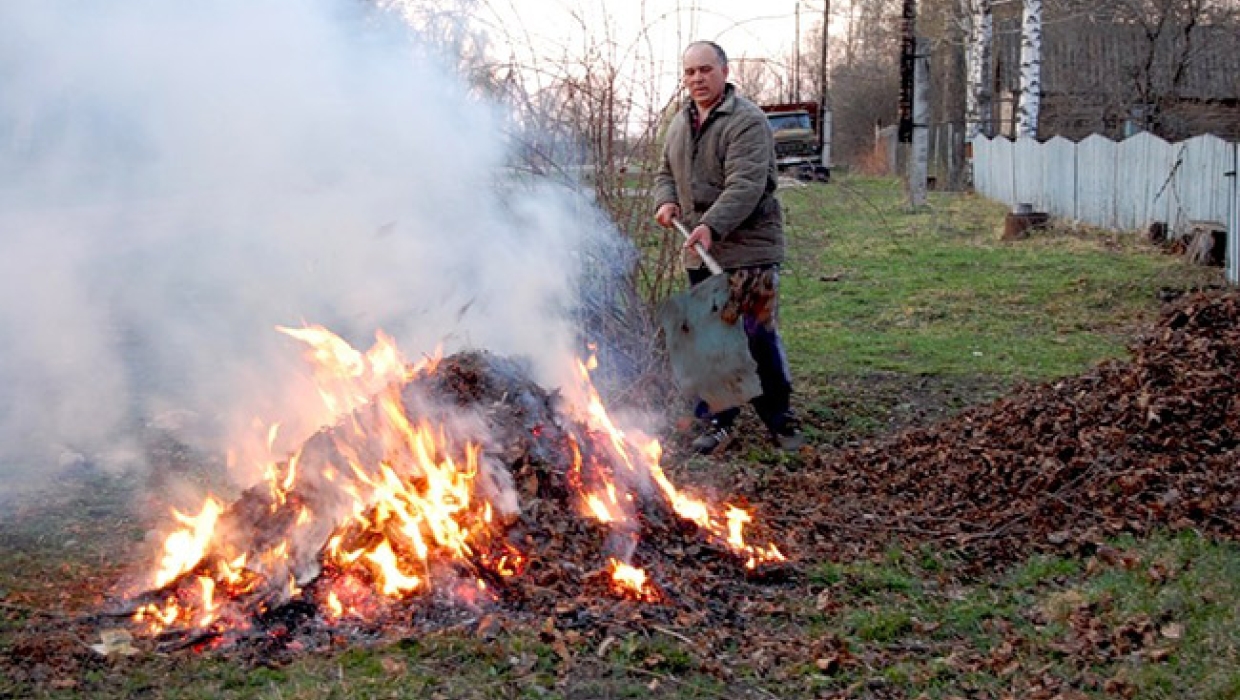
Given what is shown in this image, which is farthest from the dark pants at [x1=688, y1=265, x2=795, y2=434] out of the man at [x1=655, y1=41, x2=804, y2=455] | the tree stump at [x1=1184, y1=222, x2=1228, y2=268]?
the tree stump at [x1=1184, y1=222, x2=1228, y2=268]

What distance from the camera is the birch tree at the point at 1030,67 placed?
78.6ft

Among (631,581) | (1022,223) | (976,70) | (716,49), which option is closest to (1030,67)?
(976,70)

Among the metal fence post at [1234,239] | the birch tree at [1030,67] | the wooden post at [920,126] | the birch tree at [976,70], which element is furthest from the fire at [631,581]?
the birch tree at [976,70]

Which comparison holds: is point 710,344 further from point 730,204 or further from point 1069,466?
point 1069,466

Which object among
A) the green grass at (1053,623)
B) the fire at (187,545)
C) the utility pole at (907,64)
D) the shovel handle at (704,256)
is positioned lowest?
the green grass at (1053,623)

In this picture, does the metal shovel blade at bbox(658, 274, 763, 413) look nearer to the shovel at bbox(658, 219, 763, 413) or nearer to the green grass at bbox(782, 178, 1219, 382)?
the shovel at bbox(658, 219, 763, 413)

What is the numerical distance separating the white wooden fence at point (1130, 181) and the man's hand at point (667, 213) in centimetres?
840

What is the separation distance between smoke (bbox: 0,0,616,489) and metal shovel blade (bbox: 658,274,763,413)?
576 millimetres

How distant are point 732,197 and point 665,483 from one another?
1.79 metres

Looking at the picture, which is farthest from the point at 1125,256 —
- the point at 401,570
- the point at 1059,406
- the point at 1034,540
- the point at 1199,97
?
the point at 1199,97

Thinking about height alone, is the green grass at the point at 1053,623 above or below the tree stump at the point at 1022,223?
below

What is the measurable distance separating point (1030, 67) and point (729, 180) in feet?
65.3

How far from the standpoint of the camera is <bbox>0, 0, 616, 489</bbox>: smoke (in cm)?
585

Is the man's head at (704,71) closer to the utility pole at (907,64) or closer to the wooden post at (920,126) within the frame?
the utility pole at (907,64)
